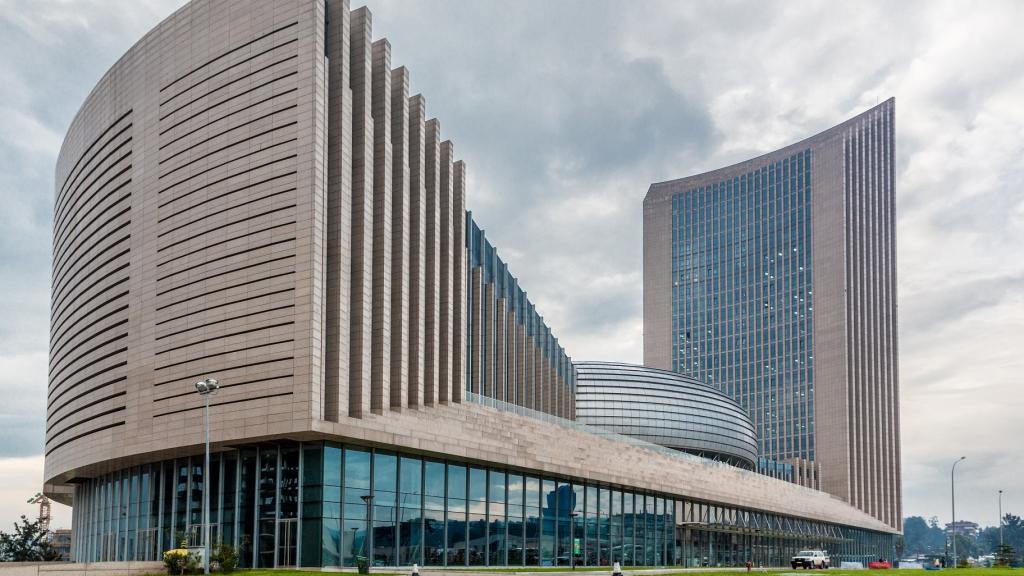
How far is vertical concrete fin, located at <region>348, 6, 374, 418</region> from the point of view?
168 ft

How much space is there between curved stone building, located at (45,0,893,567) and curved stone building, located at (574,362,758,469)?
98.8 feet

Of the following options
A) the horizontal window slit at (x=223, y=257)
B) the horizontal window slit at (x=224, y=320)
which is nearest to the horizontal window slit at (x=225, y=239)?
the horizontal window slit at (x=223, y=257)

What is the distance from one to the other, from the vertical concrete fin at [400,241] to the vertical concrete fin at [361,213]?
1.97 metres

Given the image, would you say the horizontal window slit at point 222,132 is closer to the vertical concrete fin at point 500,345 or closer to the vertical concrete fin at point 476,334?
the vertical concrete fin at point 476,334

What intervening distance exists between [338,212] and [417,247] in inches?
279

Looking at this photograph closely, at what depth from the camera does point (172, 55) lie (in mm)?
60562

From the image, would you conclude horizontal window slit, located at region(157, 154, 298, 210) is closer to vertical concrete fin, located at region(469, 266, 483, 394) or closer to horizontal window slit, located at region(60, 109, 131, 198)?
horizontal window slit, located at region(60, 109, 131, 198)

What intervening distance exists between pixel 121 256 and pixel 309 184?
62.1 ft

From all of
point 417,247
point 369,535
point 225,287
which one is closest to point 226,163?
point 225,287

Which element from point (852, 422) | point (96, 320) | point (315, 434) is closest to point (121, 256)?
point (96, 320)

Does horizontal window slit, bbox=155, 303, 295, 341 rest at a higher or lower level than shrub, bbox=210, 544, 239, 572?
higher

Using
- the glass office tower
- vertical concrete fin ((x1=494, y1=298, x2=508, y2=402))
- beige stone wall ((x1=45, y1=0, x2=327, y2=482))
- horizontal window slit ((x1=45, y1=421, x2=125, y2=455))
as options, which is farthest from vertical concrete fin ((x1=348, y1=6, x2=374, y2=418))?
the glass office tower

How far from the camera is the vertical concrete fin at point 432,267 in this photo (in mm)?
57344

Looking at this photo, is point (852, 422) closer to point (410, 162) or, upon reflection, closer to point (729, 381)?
point (729, 381)
